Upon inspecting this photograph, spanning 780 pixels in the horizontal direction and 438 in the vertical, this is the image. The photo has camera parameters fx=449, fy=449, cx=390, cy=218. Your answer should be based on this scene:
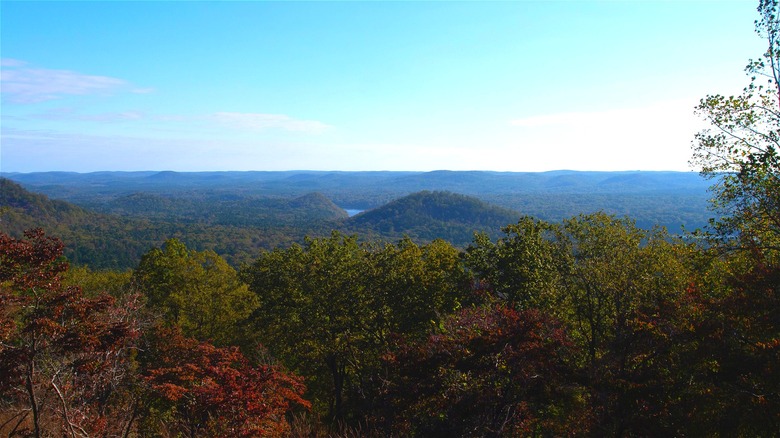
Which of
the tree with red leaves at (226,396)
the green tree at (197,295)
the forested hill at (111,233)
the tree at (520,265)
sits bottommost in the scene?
the forested hill at (111,233)

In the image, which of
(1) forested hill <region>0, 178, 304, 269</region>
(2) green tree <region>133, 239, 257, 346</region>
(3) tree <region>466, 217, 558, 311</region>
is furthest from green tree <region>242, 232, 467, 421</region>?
(1) forested hill <region>0, 178, 304, 269</region>

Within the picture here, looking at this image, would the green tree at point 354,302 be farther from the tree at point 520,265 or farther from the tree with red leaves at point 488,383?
the tree with red leaves at point 488,383

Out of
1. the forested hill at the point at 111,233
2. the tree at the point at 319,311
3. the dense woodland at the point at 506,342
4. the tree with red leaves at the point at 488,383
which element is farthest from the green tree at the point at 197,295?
the forested hill at the point at 111,233

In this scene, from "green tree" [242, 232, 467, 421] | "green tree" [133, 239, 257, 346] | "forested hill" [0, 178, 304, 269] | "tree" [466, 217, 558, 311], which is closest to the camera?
"tree" [466, 217, 558, 311]

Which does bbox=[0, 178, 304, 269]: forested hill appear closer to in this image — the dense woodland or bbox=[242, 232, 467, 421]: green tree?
bbox=[242, 232, 467, 421]: green tree

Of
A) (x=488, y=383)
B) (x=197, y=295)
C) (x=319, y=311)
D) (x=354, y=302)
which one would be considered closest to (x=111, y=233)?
(x=197, y=295)

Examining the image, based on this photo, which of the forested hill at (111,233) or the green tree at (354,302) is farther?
the forested hill at (111,233)
